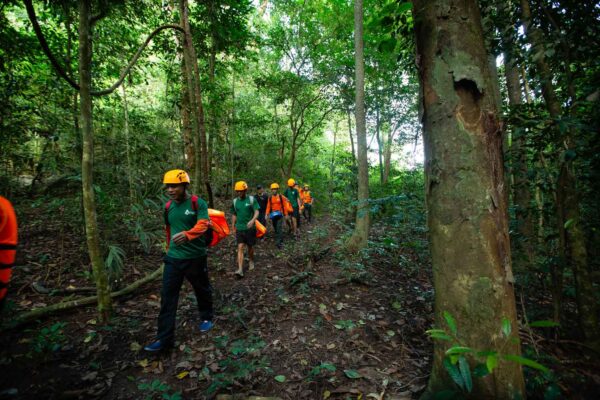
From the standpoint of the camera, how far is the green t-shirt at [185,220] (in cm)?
388

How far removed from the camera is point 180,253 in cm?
385

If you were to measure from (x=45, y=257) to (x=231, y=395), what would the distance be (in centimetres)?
537

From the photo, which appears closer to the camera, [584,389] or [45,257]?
[584,389]

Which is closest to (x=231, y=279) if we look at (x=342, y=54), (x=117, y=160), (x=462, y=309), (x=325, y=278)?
(x=325, y=278)

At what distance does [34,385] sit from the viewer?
2.93 meters

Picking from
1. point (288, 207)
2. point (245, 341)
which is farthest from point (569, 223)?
point (288, 207)

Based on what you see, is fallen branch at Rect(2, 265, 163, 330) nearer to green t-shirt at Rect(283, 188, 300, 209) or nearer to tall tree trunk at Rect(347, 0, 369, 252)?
tall tree trunk at Rect(347, 0, 369, 252)

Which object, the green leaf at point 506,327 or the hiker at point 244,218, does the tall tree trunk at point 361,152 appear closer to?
the hiker at point 244,218

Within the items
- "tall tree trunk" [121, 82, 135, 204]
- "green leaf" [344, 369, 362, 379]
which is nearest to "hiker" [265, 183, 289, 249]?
"tall tree trunk" [121, 82, 135, 204]

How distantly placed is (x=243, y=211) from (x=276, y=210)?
2494 millimetres

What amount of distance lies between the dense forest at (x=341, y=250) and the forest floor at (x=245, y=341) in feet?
0.10

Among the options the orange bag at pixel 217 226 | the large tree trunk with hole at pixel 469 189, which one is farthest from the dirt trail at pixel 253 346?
the large tree trunk with hole at pixel 469 189

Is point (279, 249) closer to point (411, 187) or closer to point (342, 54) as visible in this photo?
point (411, 187)

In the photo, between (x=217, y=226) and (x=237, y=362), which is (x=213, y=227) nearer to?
(x=217, y=226)
